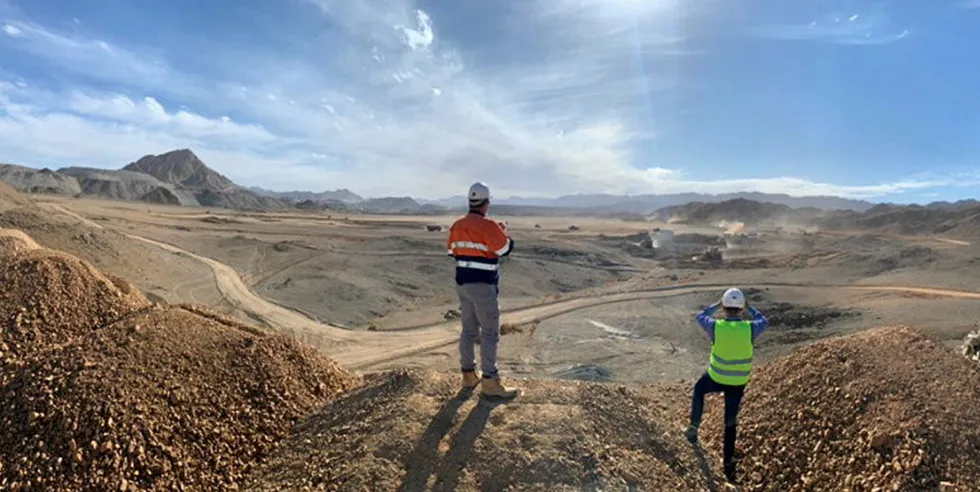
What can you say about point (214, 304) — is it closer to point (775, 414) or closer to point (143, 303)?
point (143, 303)

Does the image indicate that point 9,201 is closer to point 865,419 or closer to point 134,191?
point 865,419

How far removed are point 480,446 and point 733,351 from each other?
10.7ft

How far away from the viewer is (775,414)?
25.0ft

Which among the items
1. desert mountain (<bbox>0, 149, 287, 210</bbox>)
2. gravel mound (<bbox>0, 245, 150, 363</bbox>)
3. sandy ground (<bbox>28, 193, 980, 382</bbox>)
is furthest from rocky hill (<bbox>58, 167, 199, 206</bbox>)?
gravel mound (<bbox>0, 245, 150, 363</bbox>)

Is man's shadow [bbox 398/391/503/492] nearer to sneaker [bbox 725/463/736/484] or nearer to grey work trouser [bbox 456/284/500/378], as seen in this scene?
grey work trouser [bbox 456/284/500/378]

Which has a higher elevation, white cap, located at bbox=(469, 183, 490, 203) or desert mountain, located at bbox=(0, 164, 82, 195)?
desert mountain, located at bbox=(0, 164, 82, 195)

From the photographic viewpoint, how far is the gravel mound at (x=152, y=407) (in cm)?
530

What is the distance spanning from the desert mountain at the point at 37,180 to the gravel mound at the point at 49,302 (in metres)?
123

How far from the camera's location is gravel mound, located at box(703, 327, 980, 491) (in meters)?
5.92

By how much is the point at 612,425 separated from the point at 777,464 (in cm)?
213

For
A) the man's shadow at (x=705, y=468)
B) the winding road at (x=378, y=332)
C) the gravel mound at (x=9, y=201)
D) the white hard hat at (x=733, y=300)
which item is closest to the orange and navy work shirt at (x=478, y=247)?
the white hard hat at (x=733, y=300)

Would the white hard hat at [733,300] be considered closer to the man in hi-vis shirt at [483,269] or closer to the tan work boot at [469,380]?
the man in hi-vis shirt at [483,269]

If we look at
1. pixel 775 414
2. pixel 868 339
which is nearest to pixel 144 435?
pixel 775 414

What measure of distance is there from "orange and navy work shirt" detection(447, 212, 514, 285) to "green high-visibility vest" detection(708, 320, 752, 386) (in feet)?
9.02
